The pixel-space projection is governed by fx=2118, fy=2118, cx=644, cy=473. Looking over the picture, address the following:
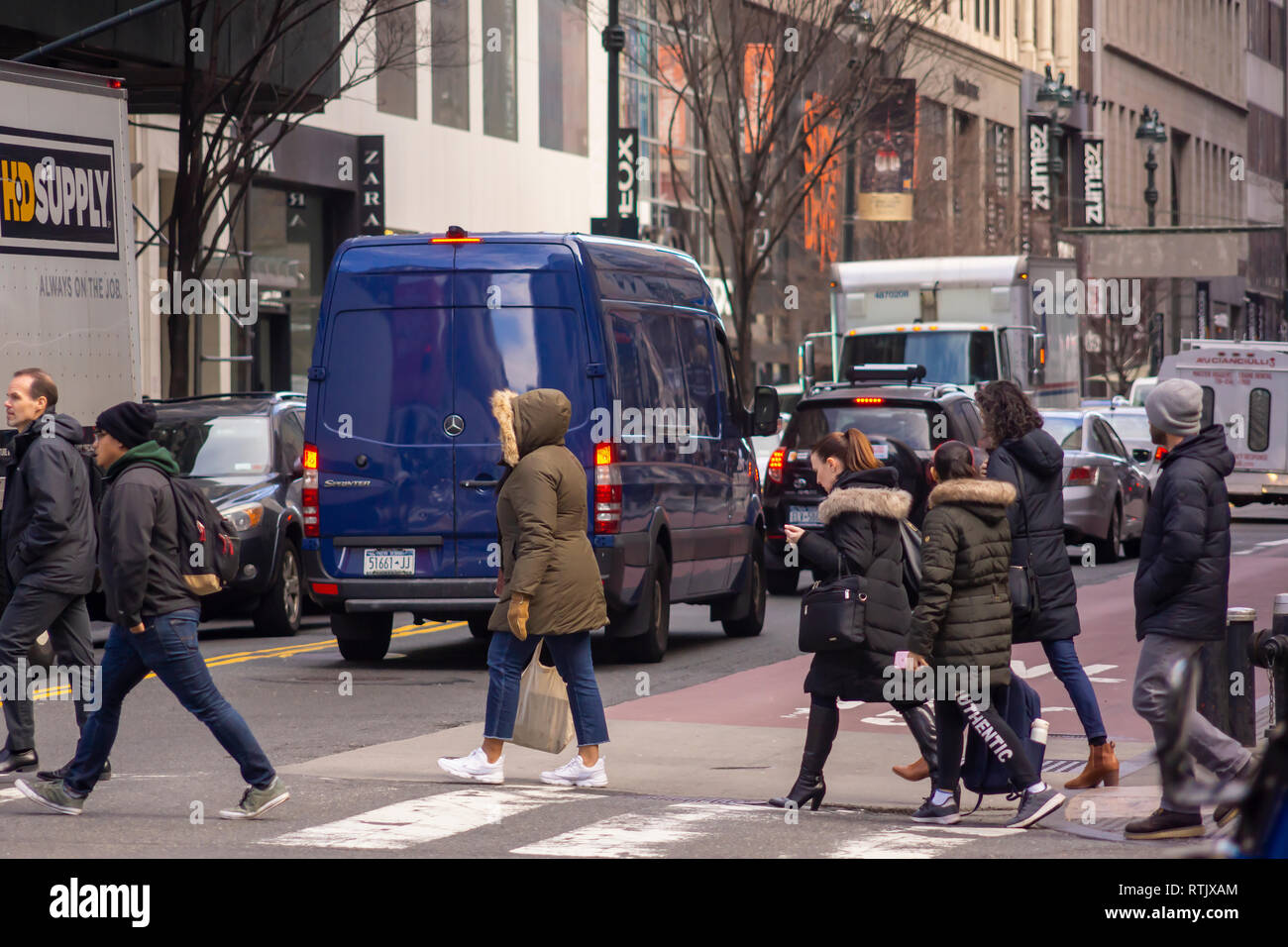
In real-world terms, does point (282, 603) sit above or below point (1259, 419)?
below

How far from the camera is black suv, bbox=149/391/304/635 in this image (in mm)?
16234

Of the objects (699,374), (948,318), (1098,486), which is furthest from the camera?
(948,318)

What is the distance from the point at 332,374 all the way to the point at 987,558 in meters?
6.27

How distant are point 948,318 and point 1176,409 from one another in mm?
19524

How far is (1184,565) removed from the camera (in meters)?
8.23

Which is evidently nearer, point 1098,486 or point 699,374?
point 699,374

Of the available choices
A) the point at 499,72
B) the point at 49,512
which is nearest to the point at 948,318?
the point at 499,72

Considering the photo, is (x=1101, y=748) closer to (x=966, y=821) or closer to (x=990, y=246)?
(x=966, y=821)

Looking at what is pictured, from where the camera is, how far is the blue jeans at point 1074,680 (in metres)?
9.60

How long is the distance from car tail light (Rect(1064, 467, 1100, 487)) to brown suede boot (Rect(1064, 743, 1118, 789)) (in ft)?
43.6

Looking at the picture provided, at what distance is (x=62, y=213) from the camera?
14750mm

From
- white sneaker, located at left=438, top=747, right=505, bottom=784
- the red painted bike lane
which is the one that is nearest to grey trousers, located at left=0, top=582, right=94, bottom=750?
white sneaker, located at left=438, top=747, right=505, bottom=784

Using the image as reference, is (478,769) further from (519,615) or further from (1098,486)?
(1098,486)
